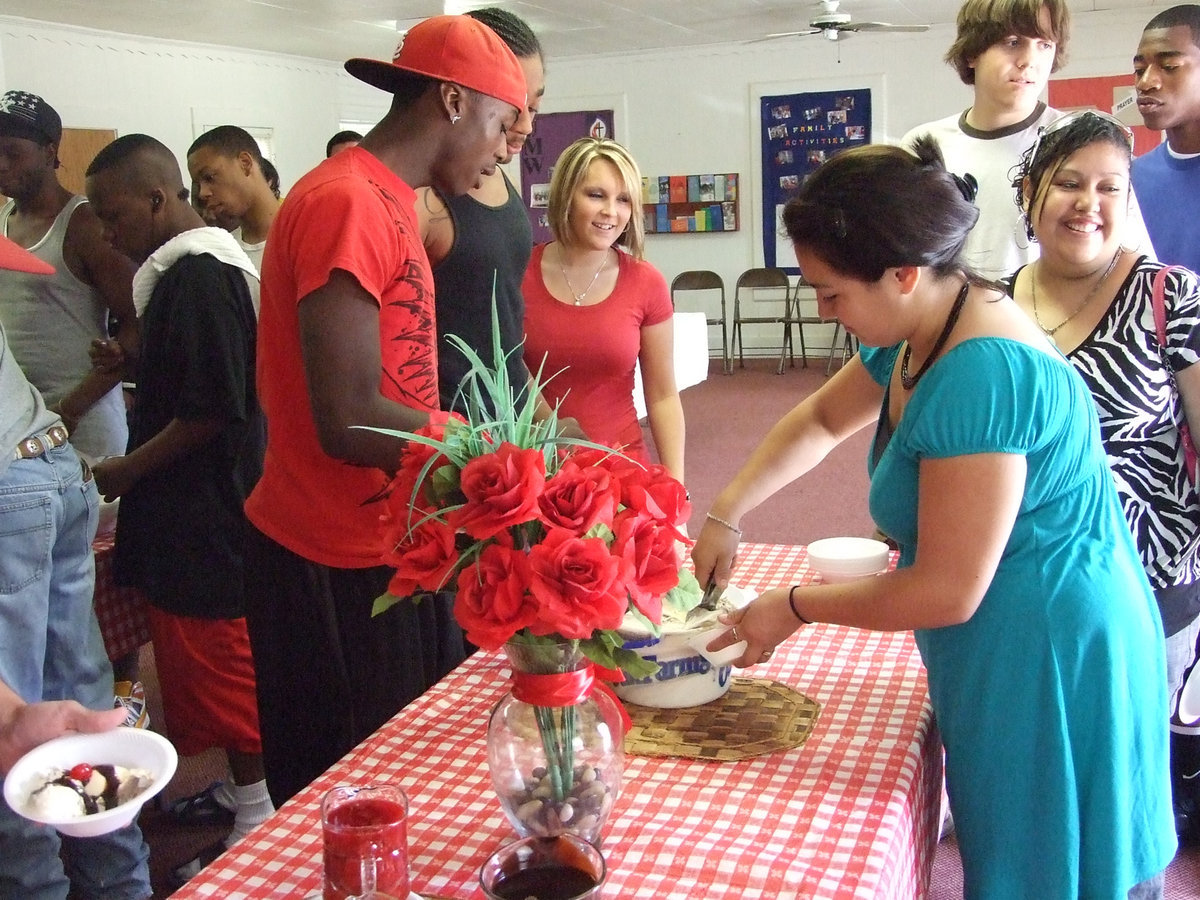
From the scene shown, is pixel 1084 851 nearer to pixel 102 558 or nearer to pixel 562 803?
pixel 562 803

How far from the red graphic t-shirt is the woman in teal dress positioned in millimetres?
534

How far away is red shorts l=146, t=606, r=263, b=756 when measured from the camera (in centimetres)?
233

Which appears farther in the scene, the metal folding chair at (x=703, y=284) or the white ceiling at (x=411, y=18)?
the metal folding chair at (x=703, y=284)

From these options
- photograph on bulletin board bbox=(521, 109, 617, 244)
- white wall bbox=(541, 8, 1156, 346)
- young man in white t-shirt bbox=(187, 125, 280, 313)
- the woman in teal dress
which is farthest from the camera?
photograph on bulletin board bbox=(521, 109, 617, 244)

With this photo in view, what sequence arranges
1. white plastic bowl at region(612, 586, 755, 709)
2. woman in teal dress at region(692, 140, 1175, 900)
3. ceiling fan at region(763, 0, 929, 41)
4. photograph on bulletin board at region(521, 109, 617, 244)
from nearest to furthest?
woman in teal dress at region(692, 140, 1175, 900) < white plastic bowl at region(612, 586, 755, 709) < ceiling fan at region(763, 0, 929, 41) < photograph on bulletin board at region(521, 109, 617, 244)

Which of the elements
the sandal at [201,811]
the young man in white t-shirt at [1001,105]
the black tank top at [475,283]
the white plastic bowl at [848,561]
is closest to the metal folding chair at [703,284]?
the young man in white t-shirt at [1001,105]

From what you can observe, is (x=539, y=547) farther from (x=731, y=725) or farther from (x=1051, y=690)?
(x=1051, y=690)

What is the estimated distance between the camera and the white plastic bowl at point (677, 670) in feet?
4.24

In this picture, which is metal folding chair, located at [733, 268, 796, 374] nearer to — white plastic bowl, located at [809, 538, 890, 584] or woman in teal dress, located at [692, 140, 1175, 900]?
white plastic bowl, located at [809, 538, 890, 584]

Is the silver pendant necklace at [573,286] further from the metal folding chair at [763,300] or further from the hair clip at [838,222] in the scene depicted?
the metal folding chair at [763,300]

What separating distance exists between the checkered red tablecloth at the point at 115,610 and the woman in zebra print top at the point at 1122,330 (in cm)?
199

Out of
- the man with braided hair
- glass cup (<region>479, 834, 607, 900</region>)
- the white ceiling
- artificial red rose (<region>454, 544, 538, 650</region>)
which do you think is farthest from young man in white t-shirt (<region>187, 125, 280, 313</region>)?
the white ceiling

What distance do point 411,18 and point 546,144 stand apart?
2604 millimetres

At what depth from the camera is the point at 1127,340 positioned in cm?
172
